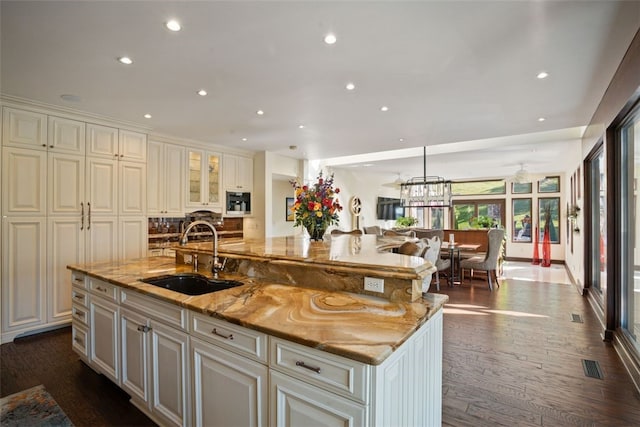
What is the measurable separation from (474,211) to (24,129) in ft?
35.1

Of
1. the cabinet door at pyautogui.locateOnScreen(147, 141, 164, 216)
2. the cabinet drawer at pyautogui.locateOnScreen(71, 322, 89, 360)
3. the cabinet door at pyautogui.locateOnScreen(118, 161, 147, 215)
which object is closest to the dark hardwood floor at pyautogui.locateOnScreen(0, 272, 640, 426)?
the cabinet drawer at pyautogui.locateOnScreen(71, 322, 89, 360)

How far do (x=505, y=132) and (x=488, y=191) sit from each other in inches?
235

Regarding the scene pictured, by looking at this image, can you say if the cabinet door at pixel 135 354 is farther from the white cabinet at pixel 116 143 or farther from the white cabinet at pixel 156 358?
the white cabinet at pixel 116 143

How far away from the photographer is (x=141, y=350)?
79.5 inches

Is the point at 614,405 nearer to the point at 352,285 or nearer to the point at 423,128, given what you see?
the point at 352,285

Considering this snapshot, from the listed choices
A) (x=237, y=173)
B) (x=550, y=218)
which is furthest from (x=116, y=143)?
(x=550, y=218)

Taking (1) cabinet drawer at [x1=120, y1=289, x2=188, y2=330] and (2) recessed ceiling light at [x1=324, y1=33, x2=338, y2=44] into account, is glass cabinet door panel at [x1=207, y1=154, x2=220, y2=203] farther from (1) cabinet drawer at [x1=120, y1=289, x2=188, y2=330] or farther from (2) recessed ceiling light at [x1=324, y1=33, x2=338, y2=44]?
(2) recessed ceiling light at [x1=324, y1=33, x2=338, y2=44]

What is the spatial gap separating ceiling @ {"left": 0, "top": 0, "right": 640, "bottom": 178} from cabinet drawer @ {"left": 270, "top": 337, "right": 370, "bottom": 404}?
1.86 meters

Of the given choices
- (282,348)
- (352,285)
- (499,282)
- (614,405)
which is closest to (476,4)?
(352,285)

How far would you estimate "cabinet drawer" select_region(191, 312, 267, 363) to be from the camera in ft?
4.62

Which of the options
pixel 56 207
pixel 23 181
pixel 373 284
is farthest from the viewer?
pixel 56 207

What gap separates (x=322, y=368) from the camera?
3.99 ft

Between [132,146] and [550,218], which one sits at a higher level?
[132,146]

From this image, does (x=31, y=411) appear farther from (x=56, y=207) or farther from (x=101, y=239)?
(x=101, y=239)
